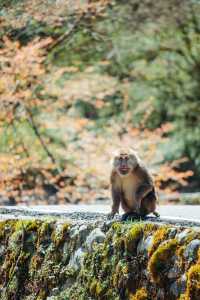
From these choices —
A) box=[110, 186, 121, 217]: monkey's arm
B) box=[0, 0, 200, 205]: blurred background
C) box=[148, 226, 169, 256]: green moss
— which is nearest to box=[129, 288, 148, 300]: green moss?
box=[148, 226, 169, 256]: green moss

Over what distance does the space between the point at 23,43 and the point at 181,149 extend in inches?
260

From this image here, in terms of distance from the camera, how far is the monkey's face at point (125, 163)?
6930 millimetres

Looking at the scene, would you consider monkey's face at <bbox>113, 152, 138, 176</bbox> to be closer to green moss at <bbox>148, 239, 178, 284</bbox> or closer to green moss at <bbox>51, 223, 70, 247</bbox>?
green moss at <bbox>51, 223, 70, 247</bbox>

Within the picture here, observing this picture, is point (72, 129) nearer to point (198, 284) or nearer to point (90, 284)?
point (90, 284)

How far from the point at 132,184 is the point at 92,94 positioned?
1156cm

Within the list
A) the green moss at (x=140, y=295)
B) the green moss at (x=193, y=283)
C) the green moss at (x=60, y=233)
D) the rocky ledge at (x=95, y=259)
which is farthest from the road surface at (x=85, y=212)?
the green moss at (x=193, y=283)

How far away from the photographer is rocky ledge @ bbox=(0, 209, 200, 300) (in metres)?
5.68

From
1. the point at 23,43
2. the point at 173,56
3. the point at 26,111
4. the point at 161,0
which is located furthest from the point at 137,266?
the point at 173,56

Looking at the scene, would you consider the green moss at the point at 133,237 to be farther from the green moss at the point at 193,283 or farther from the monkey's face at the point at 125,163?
the green moss at the point at 193,283

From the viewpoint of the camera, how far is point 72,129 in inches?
691

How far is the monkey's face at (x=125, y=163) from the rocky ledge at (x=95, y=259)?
510mm

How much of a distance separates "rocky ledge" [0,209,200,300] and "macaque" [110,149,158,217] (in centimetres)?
27

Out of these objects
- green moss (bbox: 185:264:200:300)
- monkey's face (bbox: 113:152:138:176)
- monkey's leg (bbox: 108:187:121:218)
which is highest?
monkey's face (bbox: 113:152:138:176)

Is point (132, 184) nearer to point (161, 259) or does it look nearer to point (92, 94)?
point (161, 259)
